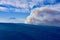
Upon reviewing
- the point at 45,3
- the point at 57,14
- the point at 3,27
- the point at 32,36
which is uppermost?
the point at 45,3

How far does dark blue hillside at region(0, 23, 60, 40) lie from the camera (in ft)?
7.36

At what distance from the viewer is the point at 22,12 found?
2344 mm

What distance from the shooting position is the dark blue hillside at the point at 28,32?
224 cm

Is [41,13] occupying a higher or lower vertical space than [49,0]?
lower

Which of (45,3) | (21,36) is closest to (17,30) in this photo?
(21,36)

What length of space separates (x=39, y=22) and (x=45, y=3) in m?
0.31

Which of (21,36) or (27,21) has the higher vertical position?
(27,21)

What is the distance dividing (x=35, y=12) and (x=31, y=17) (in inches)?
3.9

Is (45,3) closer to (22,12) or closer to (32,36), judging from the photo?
(22,12)

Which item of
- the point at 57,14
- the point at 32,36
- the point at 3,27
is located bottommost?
the point at 32,36

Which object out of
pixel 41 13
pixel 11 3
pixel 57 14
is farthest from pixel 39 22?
pixel 11 3

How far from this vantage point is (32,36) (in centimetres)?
226

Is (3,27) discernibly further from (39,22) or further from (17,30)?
(39,22)

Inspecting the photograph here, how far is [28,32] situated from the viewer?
2.27 m
